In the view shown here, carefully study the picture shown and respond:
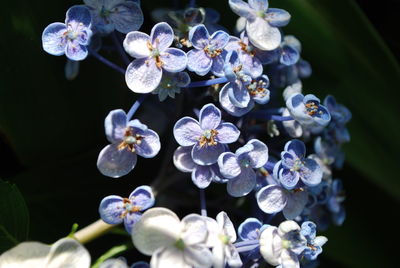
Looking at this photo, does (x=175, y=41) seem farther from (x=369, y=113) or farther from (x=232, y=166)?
(x=369, y=113)

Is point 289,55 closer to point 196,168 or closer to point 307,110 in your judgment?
point 307,110

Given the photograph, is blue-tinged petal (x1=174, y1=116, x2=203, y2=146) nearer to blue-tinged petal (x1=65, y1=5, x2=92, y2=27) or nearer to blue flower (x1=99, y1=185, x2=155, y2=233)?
blue flower (x1=99, y1=185, x2=155, y2=233)

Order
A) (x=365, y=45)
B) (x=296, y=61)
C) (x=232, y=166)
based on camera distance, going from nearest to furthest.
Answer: (x=232, y=166), (x=296, y=61), (x=365, y=45)

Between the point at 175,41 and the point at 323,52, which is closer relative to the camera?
the point at 175,41

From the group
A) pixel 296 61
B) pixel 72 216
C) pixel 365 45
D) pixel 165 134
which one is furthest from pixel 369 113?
pixel 72 216

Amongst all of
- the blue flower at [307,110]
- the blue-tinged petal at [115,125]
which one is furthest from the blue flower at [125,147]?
the blue flower at [307,110]

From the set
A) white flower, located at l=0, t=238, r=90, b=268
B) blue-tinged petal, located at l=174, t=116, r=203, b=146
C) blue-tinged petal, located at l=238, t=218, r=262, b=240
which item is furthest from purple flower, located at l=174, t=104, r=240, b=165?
white flower, located at l=0, t=238, r=90, b=268
